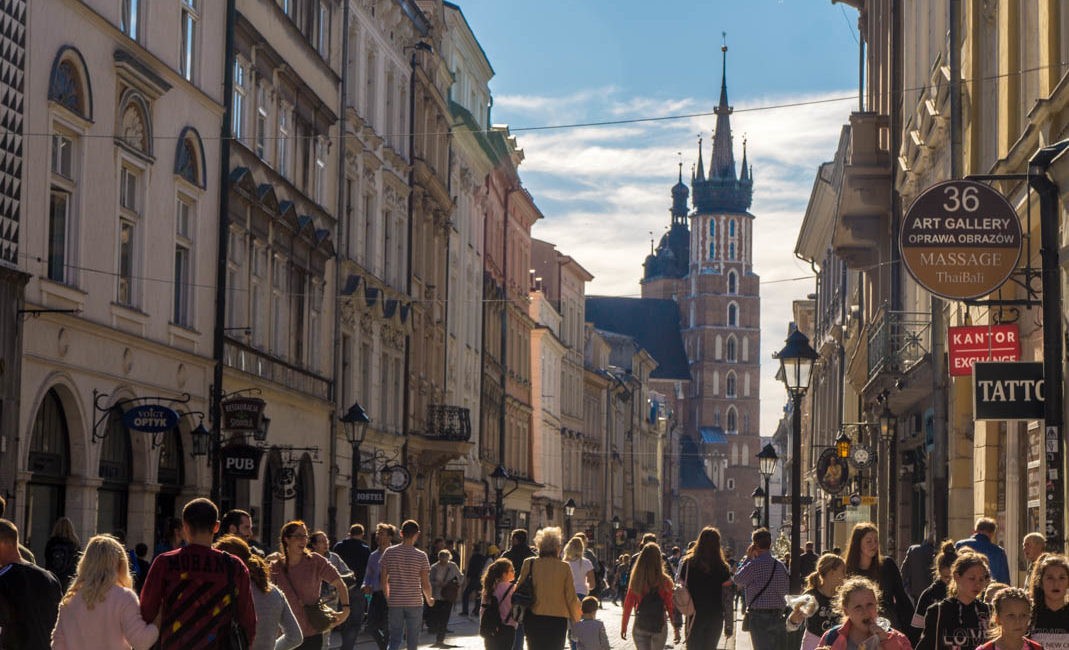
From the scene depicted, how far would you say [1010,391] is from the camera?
51.5 feet

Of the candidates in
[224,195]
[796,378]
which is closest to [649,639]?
[796,378]

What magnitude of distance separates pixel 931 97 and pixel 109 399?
41.3 feet

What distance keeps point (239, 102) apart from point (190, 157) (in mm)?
3045

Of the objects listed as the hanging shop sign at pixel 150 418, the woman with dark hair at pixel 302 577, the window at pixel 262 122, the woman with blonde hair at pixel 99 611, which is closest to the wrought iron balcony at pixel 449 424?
the window at pixel 262 122

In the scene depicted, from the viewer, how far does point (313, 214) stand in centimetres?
3631

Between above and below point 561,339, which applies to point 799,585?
below

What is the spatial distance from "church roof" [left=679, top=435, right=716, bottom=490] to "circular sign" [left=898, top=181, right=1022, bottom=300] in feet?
545

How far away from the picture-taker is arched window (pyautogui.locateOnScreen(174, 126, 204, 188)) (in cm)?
2709

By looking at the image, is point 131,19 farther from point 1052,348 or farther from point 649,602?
point 1052,348

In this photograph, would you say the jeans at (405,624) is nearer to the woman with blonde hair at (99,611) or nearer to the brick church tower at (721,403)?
the woman with blonde hair at (99,611)

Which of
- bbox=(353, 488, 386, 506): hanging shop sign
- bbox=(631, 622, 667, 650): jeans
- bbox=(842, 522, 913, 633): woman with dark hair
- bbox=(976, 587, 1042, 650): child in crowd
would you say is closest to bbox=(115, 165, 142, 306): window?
bbox=(353, 488, 386, 506): hanging shop sign

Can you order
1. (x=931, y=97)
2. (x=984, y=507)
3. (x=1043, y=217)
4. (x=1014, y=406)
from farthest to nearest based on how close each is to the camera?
(x=931, y=97) < (x=984, y=507) < (x=1014, y=406) < (x=1043, y=217)

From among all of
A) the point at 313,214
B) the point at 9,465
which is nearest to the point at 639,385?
the point at 313,214

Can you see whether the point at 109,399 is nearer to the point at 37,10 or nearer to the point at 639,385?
the point at 37,10
